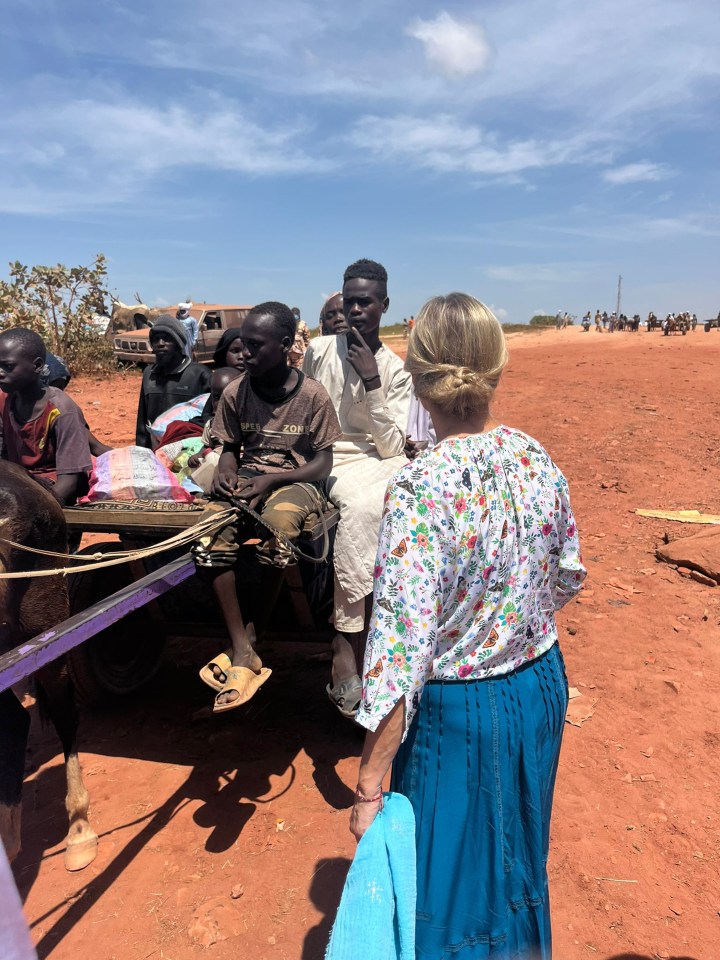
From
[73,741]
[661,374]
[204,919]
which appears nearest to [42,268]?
[661,374]

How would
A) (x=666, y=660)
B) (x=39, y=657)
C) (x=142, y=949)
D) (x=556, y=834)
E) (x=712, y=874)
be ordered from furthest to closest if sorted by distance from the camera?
(x=666, y=660), (x=556, y=834), (x=712, y=874), (x=142, y=949), (x=39, y=657)

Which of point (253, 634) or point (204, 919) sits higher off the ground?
point (253, 634)

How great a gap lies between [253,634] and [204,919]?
120cm

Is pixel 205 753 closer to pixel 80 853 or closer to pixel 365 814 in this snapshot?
pixel 80 853

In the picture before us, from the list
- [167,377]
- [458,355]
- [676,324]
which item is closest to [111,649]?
[167,377]

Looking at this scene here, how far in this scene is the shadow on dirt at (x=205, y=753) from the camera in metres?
3.19

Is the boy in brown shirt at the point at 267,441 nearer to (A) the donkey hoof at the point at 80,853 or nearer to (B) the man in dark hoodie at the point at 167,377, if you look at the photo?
(A) the donkey hoof at the point at 80,853

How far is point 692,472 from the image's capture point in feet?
30.3

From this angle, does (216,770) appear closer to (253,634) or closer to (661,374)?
(253,634)

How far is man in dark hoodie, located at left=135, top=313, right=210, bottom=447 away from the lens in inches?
220

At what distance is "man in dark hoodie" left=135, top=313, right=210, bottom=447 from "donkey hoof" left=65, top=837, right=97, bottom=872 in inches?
121

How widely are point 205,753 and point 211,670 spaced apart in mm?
1108

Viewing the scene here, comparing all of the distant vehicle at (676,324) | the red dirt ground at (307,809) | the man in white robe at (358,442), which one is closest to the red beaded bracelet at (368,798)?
the red dirt ground at (307,809)

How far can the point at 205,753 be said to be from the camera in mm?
4016
